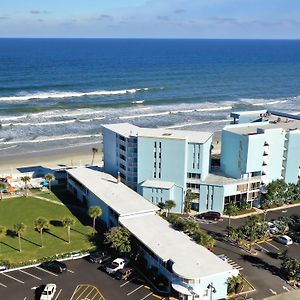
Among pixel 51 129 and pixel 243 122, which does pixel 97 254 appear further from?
pixel 51 129

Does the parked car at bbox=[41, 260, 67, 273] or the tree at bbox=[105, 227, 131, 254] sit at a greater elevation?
the tree at bbox=[105, 227, 131, 254]

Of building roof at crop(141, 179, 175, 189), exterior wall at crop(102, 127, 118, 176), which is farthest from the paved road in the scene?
exterior wall at crop(102, 127, 118, 176)

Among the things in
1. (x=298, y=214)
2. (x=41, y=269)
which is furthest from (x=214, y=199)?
(x=41, y=269)

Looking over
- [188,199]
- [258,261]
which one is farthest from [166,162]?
[258,261]

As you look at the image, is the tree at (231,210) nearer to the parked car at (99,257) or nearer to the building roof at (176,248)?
the building roof at (176,248)

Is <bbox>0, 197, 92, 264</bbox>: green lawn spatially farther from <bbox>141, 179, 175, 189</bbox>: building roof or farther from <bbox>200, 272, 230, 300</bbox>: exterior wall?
<bbox>200, 272, 230, 300</bbox>: exterior wall

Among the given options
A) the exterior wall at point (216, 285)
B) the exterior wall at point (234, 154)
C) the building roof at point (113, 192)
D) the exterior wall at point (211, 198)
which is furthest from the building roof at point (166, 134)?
the exterior wall at point (216, 285)

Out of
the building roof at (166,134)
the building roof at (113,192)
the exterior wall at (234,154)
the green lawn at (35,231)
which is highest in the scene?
the building roof at (166,134)
